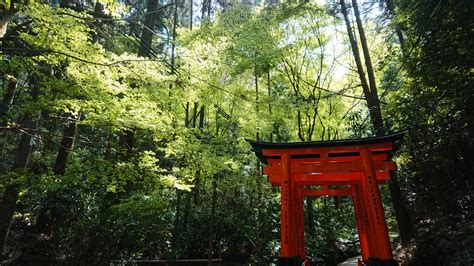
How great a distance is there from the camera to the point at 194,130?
682 cm

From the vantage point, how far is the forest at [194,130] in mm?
5418

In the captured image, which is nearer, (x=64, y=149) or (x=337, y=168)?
(x=337, y=168)

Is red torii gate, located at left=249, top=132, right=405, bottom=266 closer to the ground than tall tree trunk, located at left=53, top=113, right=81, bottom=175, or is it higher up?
closer to the ground

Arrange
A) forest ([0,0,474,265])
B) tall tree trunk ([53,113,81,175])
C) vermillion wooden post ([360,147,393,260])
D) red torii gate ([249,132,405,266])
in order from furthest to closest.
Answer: tall tree trunk ([53,113,81,175])
forest ([0,0,474,265])
red torii gate ([249,132,405,266])
vermillion wooden post ([360,147,393,260])

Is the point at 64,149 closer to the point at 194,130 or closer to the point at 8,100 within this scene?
the point at 8,100

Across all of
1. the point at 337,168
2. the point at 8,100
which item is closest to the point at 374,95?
the point at 337,168

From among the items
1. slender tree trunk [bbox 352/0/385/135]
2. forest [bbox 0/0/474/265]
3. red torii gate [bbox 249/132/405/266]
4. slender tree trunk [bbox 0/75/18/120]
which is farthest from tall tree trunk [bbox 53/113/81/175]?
slender tree trunk [bbox 352/0/385/135]

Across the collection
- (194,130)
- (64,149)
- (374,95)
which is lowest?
(194,130)

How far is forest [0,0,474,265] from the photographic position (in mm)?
5418

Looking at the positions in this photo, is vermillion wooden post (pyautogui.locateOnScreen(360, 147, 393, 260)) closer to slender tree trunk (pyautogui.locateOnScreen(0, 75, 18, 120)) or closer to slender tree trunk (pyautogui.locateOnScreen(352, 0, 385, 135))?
slender tree trunk (pyautogui.locateOnScreen(352, 0, 385, 135))

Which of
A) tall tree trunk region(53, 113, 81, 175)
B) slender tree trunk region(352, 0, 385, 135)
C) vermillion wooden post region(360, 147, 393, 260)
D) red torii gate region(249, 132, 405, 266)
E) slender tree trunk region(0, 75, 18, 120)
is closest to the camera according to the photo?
vermillion wooden post region(360, 147, 393, 260)

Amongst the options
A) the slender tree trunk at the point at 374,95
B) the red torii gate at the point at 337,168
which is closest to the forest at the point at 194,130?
the slender tree trunk at the point at 374,95

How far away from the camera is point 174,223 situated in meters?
11.5

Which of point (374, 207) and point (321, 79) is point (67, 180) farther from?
point (321, 79)
